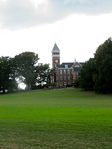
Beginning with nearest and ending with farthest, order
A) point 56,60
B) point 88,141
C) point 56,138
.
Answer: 1. point 88,141
2. point 56,138
3. point 56,60

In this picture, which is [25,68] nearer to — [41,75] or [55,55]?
[41,75]

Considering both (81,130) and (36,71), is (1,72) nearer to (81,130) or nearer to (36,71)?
(36,71)

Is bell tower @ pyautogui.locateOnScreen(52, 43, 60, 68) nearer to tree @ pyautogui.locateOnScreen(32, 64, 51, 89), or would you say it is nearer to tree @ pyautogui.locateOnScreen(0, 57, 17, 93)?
tree @ pyautogui.locateOnScreen(32, 64, 51, 89)

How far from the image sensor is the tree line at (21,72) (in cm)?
10381

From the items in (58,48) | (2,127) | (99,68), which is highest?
(58,48)

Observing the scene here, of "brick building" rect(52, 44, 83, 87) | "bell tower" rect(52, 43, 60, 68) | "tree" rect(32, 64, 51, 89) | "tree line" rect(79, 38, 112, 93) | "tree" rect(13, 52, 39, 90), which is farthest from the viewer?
"bell tower" rect(52, 43, 60, 68)

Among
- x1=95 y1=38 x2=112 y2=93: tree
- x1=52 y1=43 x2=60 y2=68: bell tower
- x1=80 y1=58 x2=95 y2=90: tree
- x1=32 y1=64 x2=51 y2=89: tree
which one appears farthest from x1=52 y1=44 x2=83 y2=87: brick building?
x1=95 y1=38 x2=112 y2=93: tree

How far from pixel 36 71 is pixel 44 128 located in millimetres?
99630

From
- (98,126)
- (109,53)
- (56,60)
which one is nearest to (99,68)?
(109,53)

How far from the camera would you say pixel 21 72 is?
108562 millimetres

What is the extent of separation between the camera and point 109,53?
69.4m

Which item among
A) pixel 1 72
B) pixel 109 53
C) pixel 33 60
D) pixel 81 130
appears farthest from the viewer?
pixel 33 60

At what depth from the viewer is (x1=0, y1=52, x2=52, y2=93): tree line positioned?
10381 cm

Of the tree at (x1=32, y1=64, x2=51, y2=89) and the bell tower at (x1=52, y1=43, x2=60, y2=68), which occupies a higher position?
the bell tower at (x1=52, y1=43, x2=60, y2=68)
